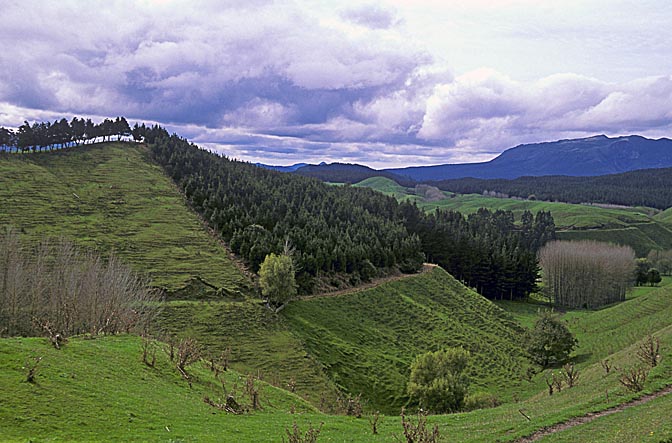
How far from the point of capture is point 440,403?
146 ft

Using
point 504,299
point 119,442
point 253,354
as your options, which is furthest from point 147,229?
point 504,299

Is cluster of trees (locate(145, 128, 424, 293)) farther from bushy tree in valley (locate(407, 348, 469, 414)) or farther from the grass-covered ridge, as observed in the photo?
bushy tree in valley (locate(407, 348, 469, 414))

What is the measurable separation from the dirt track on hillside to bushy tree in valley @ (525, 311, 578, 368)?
39.5m

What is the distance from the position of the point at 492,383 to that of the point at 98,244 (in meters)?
57.7

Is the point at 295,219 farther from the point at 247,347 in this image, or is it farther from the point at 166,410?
the point at 166,410

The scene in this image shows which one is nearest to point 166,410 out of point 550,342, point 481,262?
point 550,342

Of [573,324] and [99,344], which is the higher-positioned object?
[99,344]

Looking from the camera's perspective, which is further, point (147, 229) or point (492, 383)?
point (147, 229)

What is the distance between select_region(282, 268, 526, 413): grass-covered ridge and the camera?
54750mm

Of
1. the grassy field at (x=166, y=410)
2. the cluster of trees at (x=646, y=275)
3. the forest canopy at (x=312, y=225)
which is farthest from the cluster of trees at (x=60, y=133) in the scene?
the cluster of trees at (x=646, y=275)

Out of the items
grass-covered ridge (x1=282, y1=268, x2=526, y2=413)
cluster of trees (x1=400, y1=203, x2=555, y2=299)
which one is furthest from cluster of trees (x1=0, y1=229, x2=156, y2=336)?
cluster of trees (x1=400, y1=203, x2=555, y2=299)

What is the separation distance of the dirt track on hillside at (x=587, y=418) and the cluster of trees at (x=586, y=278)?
10448 centimetres

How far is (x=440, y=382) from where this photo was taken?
147ft

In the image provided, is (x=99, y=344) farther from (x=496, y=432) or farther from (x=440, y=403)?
(x=440, y=403)
